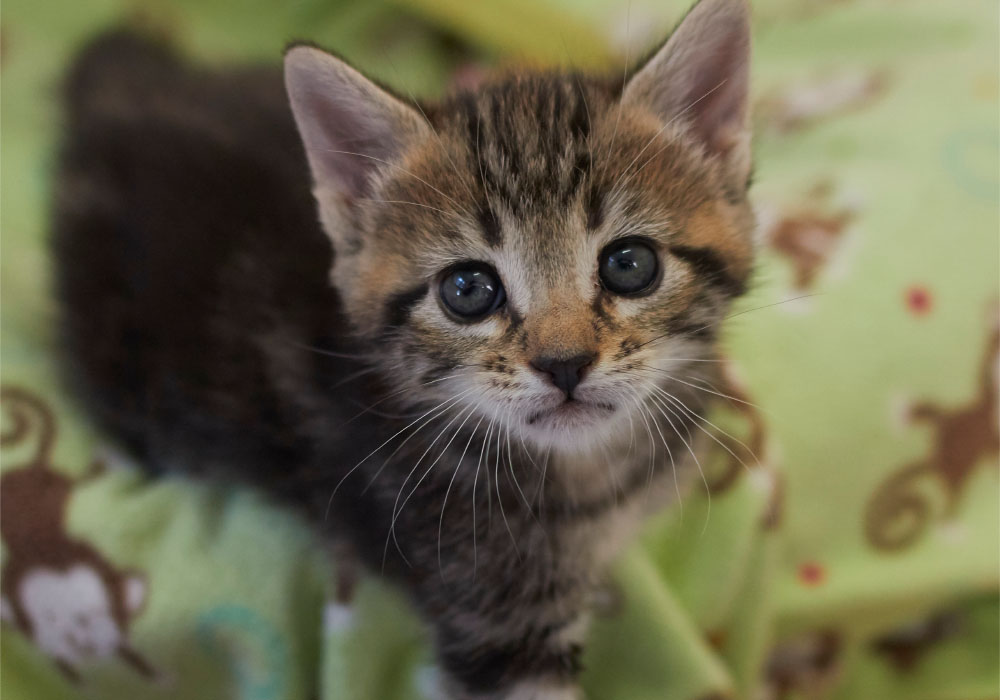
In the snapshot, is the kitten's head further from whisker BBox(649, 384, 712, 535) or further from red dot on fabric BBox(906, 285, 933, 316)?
red dot on fabric BBox(906, 285, 933, 316)

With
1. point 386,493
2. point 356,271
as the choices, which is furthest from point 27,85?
point 386,493

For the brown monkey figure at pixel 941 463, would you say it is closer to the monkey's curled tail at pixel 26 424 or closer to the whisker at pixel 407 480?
the whisker at pixel 407 480

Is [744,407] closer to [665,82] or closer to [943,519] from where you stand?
[943,519]

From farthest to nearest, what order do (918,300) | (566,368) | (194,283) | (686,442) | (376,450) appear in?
(918,300), (194,283), (686,442), (376,450), (566,368)

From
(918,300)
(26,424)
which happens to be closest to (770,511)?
(918,300)

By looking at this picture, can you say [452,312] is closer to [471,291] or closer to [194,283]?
[471,291]

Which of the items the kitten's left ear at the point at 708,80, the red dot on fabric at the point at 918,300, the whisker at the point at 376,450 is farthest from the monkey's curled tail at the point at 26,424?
the red dot on fabric at the point at 918,300
